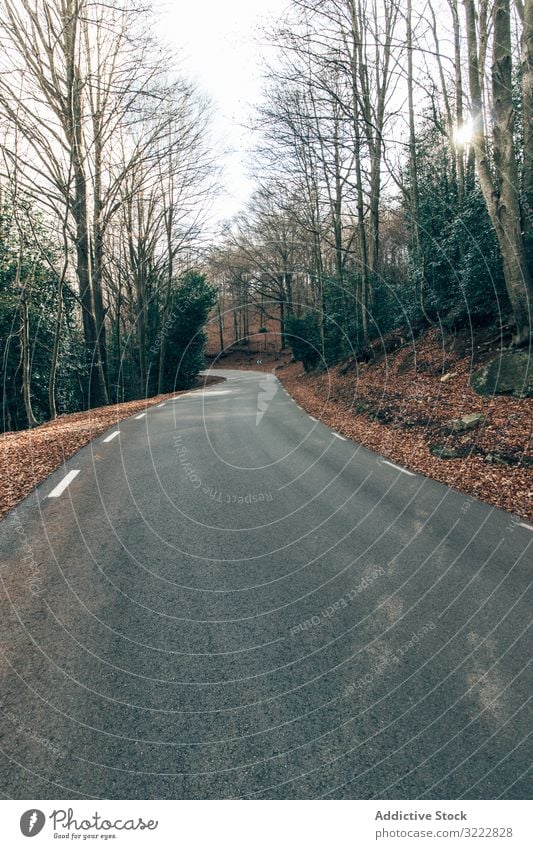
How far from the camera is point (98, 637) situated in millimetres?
3379

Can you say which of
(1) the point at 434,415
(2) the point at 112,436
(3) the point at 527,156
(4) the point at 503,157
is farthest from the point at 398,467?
(3) the point at 527,156

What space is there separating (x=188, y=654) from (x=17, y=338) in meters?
21.0

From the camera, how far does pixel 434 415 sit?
36.8 feet

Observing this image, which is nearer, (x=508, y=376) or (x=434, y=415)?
(x=508, y=376)

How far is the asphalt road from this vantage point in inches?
91.7

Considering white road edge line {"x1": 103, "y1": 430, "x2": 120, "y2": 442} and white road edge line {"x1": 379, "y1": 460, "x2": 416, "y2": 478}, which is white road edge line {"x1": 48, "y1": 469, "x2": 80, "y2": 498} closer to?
white road edge line {"x1": 103, "y1": 430, "x2": 120, "y2": 442}

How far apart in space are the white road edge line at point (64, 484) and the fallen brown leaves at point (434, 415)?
5.71 metres

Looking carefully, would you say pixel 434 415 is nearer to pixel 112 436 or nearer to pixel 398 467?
pixel 398 467

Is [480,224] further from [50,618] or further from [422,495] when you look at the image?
[50,618]

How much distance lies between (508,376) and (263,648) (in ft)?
31.3

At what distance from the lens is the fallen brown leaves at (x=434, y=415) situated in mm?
7344

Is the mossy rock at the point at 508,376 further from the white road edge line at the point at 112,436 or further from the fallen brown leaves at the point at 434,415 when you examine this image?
the white road edge line at the point at 112,436
